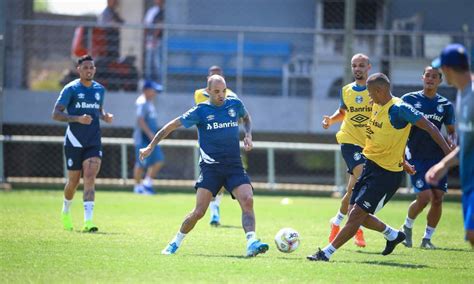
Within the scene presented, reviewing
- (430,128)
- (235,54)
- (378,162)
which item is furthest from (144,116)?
(430,128)

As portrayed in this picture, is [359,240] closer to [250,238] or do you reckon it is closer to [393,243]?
[393,243]

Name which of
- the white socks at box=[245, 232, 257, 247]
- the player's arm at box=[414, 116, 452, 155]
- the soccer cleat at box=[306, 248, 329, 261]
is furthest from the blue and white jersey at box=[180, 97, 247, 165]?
the player's arm at box=[414, 116, 452, 155]

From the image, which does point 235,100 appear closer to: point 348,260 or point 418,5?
point 348,260

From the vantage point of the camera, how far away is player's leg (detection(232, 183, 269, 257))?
10.3 m

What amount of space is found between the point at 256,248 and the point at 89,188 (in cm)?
392

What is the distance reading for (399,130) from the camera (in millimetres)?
10156

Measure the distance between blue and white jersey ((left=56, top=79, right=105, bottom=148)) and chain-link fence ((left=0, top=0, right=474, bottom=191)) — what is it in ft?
26.1

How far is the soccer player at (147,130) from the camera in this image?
21.1 m

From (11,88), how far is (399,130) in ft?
47.3

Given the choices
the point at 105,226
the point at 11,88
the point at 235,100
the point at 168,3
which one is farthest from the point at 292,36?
the point at 235,100

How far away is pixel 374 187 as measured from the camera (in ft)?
33.6

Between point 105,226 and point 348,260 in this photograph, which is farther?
point 105,226

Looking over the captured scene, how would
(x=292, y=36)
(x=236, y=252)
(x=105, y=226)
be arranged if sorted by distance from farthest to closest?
(x=292, y=36), (x=105, y=226), (x=236, y=252)

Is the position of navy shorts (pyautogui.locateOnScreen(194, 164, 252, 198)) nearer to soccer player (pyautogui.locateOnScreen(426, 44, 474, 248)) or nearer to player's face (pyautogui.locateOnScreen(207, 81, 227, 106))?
player's face (pyautogui.locateOnScreen(207, 81, 227, 106))
